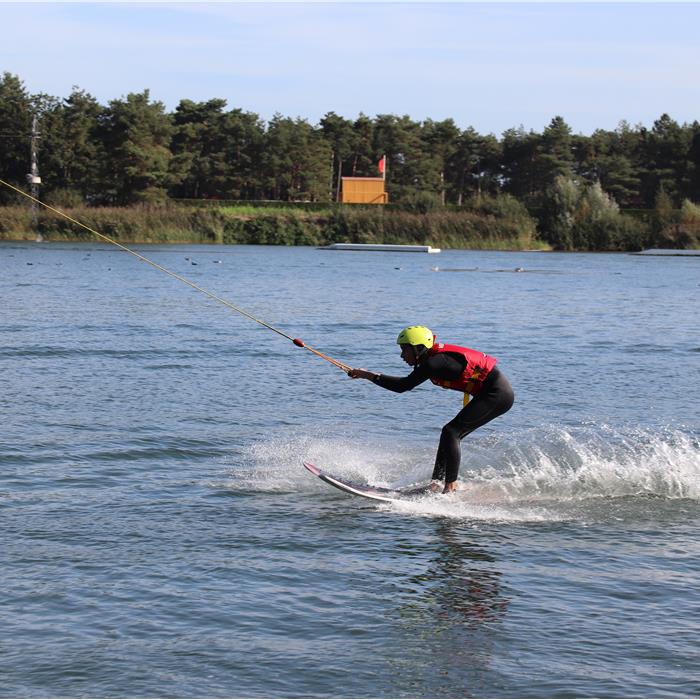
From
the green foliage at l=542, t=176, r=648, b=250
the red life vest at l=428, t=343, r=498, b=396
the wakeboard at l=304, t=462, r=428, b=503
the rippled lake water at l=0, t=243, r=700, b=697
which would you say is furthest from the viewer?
the green foliage at l=542, t=176, r=648, b=250

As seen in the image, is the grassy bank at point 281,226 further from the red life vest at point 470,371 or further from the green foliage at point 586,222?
the red life vest at point 470,371

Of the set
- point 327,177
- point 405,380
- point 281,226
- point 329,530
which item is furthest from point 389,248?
point 329,530

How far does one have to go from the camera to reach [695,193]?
112 metres

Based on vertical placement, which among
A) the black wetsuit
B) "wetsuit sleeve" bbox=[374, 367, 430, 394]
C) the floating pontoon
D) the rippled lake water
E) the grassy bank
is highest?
the grassy bank

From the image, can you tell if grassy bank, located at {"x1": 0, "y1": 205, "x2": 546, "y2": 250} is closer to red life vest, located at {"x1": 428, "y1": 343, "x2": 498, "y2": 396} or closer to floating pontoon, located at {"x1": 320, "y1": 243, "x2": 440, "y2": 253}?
floating pontoon, located at {"x1": 320, "y1": 243, "x2": 440, "y2": 253}

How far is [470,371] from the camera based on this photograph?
11195mm

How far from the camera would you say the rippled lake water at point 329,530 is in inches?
292

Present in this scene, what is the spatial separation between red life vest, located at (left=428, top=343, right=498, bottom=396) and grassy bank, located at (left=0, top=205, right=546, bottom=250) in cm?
7178

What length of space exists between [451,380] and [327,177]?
103137mm

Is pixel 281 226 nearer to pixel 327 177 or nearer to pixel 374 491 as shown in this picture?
pixel 327 177

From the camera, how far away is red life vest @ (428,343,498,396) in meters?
11.1

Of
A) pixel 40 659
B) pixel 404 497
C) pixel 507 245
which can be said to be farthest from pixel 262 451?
pixel 507 245

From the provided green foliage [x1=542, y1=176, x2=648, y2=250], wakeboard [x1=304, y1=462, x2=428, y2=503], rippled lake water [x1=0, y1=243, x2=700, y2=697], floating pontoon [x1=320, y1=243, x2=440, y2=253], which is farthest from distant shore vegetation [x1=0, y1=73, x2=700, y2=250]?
wakeboard [x1=304, y1=462, x2=428, y2=503]

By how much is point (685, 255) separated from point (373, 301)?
163 feet
